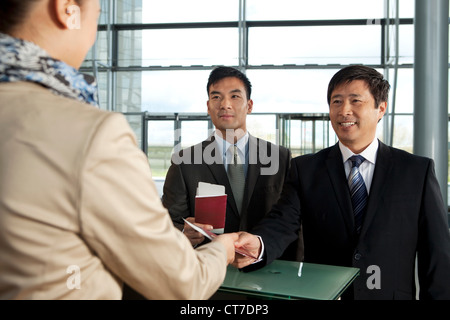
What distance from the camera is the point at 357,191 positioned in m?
2.14

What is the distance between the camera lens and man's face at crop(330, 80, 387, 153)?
223 centimetres

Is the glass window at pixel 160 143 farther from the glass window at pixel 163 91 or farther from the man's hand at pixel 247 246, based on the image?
the man's hand at pixel 247 246

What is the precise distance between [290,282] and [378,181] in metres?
0.83

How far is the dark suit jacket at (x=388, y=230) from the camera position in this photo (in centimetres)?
197

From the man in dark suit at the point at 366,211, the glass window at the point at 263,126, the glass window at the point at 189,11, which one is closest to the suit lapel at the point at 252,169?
the man in dark suit at the point at 366,211

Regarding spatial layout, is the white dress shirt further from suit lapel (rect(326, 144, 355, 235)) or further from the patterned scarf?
the patterned scarf

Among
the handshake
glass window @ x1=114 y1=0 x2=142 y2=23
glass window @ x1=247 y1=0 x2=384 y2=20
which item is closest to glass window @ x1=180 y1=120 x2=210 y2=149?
glass window @ x1=247 y1=0 x2=384 y2=20

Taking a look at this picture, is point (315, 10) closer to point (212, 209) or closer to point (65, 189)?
point (212, 209)

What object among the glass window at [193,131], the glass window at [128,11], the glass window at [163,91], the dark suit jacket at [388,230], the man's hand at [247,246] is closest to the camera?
the man's hand at [247,246]

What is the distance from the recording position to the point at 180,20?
1069 cm

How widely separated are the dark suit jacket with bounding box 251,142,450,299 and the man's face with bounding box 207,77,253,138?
41.6 inches

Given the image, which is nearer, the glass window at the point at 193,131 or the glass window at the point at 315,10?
the glass window at the point at 315,10

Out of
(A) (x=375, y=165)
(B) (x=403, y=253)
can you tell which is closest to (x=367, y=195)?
(A) (x=375, y=165)
